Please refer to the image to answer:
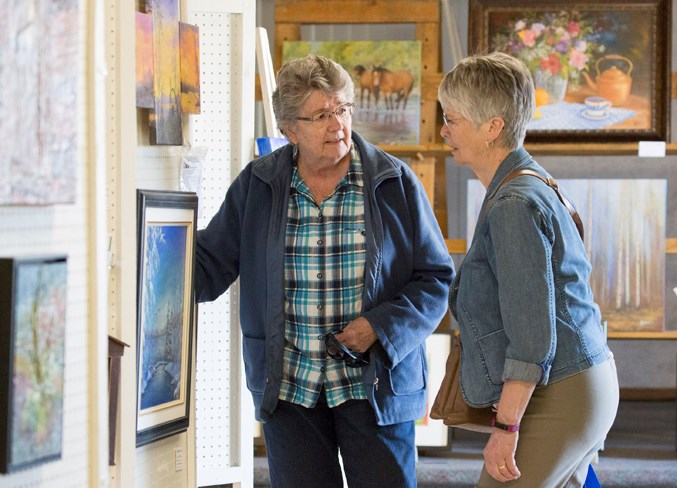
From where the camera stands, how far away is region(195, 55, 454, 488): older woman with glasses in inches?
93.7

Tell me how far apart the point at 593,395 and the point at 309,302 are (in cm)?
75

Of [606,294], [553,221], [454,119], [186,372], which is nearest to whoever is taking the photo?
[553,221]

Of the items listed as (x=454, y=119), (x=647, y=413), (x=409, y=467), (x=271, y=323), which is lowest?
(x=647, y=413)

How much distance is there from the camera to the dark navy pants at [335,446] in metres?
2.40

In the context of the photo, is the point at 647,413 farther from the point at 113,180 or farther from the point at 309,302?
the point at 113,180

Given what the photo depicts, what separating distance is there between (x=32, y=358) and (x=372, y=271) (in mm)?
1065

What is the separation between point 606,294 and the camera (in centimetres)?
493

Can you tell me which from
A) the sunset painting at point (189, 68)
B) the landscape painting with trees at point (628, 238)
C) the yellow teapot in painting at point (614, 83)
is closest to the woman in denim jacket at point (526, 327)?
the sunset painting at point (189, 68)

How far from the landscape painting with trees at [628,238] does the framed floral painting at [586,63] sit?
0.87 ft

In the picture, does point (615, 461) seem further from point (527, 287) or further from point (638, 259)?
point (527, 287)

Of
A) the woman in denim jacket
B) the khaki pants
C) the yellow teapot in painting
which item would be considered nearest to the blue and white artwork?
the woman in denim jacket

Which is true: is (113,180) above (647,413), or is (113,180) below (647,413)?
above

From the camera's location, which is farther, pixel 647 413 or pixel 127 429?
pixel 647 413

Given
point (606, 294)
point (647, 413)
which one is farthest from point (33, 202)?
point (647, 413)
